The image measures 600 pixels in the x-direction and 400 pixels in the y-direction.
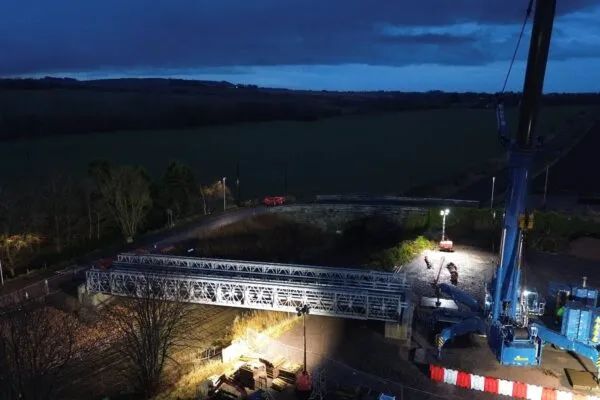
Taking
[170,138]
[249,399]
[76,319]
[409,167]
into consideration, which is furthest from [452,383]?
[170,138]

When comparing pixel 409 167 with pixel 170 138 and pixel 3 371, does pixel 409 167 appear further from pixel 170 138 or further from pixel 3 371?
pixel 3 371

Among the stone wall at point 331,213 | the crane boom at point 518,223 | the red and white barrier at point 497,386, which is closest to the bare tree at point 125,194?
the stone wall at point 331,213

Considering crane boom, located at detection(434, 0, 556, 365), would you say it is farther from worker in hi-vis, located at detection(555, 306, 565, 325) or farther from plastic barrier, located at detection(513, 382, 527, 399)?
worker in hi-vis, located at detection(555, 306, 565, 325)

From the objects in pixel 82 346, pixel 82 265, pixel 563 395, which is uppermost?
pixel 563 395

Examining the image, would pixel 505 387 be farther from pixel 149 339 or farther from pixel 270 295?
pixel 149 339

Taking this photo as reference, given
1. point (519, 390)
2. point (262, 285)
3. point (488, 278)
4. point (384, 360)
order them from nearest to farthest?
1. point (519, 390)
2. point (384, 360)
3. point (262, 285)
4. point (488, 278)

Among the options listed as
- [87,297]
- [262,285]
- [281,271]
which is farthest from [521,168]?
[87,297]

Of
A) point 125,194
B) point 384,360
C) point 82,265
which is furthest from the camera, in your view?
point 125,194
